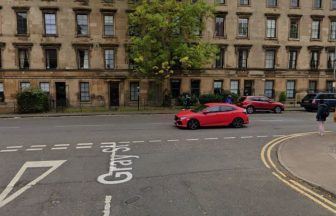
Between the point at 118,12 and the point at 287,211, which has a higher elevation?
the point at 118,12

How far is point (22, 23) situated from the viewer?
2884cm

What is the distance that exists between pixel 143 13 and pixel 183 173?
19.7m

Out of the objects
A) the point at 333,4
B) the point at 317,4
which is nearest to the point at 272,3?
the point at 317,4

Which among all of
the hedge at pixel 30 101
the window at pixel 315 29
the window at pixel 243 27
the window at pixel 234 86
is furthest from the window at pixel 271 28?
the hedge at pixel 30 101

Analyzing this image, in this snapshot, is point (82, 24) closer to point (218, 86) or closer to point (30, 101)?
point (30, 101)

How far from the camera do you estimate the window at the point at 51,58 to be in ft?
96.6

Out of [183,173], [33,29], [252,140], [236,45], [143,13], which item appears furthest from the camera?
[236,45]

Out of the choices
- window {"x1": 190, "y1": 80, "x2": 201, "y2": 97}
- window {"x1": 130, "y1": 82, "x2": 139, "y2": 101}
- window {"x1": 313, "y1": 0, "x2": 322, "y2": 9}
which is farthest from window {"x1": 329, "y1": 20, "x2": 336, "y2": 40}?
window {"x1": 130, "y1": 82, "x2": 139, "y2": 101}

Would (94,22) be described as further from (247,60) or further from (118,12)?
(247,60)

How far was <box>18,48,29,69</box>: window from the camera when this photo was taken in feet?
95.5

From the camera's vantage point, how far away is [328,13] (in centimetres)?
3378

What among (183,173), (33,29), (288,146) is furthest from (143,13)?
(183,173)

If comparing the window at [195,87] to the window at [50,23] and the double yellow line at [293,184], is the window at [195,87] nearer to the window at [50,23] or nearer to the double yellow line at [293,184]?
the window at [50,23]

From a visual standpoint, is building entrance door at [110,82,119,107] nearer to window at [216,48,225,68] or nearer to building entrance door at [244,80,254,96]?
window at [216,48,225,68]
